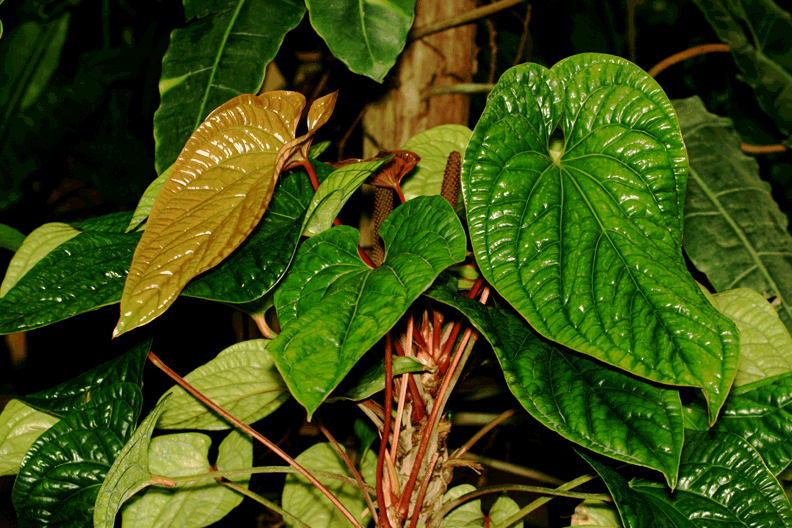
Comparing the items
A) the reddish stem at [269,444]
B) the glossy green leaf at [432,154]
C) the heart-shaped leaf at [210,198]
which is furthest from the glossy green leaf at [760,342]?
the heart-shaped leaf at [210,198]

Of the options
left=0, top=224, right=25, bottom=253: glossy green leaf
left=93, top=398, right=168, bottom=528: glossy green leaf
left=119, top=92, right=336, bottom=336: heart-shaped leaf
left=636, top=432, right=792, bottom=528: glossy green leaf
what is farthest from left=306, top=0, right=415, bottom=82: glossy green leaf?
left=0, top=224, right=25, bottom=253: glossy green leaf

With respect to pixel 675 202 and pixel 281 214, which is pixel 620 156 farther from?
pixel 281 214

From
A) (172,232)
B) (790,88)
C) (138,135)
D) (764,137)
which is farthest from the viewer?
(764,137)

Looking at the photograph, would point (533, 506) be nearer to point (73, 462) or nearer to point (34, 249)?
point (73, 462)

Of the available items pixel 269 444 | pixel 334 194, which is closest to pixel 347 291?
pixel 334 194

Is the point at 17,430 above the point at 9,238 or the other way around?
the other way around

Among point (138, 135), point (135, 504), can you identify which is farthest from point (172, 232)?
point (138, 135)

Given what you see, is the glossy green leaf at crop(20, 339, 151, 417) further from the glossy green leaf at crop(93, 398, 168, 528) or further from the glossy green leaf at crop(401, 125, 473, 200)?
the glossy green leaf at crop(401, 125, 473, 200)
